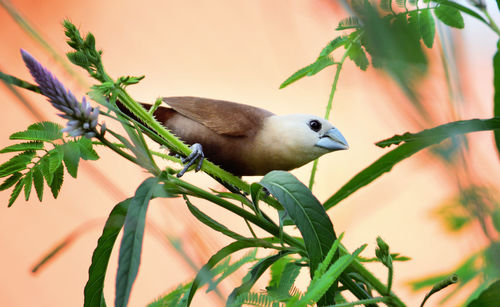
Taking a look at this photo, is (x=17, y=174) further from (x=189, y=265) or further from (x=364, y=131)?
(x=364, y=131)

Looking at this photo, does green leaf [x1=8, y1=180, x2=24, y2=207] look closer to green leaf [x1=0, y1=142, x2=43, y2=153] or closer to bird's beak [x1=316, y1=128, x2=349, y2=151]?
green leaf [x1=0, y1=142, x2=43, y2=153]

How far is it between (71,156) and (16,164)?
0.25 ft

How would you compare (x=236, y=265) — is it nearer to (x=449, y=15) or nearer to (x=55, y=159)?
(x=55, y=159)

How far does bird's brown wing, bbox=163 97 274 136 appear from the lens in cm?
91

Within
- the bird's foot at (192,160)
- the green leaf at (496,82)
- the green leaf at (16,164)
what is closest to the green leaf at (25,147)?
the green leaf at (16,164)

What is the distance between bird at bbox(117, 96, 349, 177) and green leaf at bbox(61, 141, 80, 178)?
13.2 inches

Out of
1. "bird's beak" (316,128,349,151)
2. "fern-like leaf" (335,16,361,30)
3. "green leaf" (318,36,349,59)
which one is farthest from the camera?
"bird's beak" (316,128,349,151)

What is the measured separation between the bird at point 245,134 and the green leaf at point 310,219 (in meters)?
0.39

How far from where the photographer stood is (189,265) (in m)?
0.22

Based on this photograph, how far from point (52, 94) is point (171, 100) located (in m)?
0.59

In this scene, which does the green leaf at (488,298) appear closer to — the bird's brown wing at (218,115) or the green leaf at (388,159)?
the green leaf at (388,159)

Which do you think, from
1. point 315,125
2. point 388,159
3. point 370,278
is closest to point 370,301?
point 370,278

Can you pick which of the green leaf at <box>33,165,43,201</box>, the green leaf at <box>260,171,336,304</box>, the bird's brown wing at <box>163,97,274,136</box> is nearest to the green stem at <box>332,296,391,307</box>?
the green leaf at <box>260,171,336,304</box>

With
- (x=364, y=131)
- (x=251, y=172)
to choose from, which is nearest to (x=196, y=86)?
(x=364, y=131)
